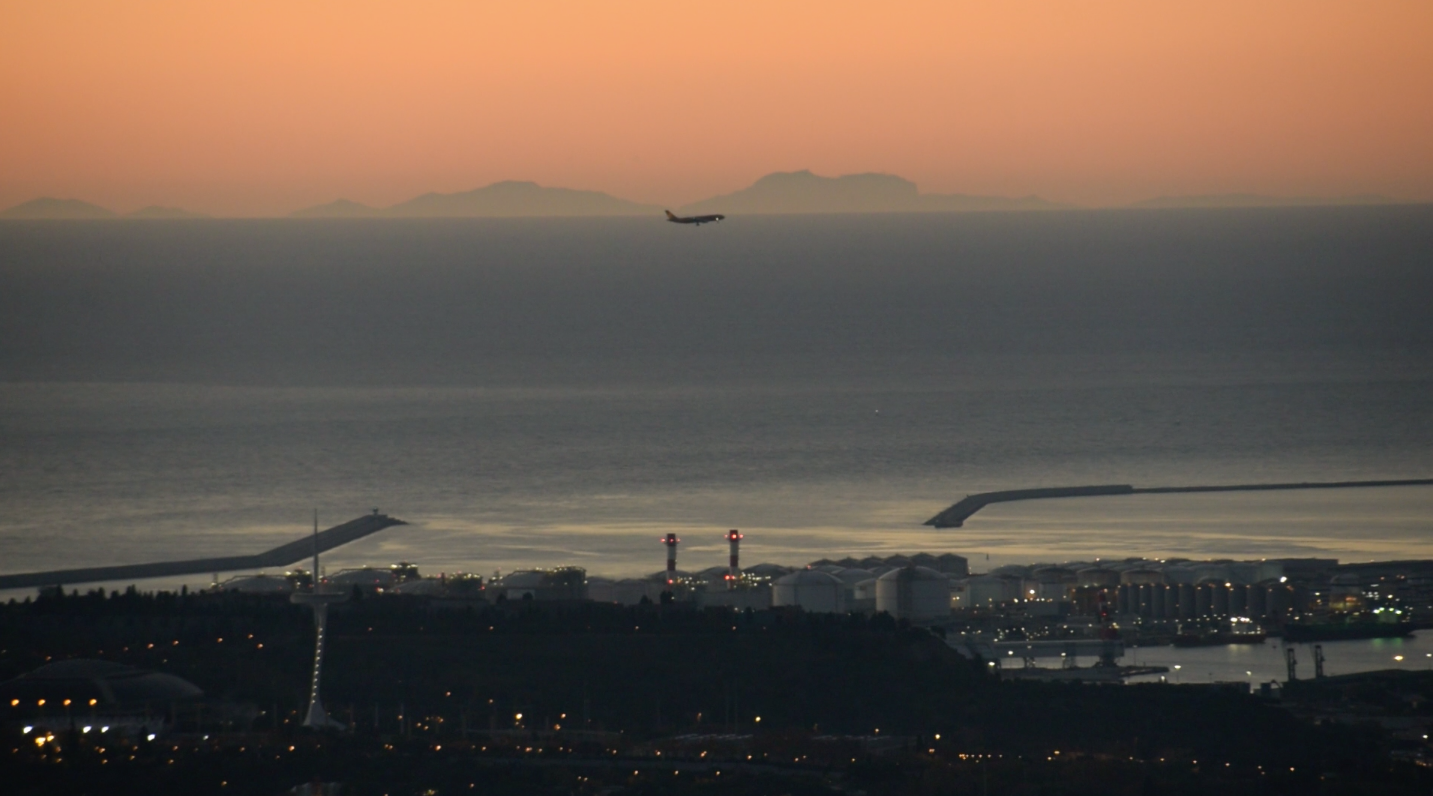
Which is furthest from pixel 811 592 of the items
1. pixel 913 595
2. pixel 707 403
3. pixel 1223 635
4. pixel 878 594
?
pixel 707 403

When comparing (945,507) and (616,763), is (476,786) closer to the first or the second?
(616,763)

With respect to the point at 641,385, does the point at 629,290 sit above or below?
above

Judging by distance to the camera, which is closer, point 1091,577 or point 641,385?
point 1091,577

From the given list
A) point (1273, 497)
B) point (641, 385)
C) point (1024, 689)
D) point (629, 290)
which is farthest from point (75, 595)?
point (629, 290)

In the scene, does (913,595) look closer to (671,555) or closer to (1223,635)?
(671,555)

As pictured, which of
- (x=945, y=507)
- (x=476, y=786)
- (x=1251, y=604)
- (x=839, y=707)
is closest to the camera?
(x=476, y=786)

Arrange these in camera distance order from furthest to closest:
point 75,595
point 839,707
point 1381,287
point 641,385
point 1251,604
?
point 1381,287 < point 641,385 < point 1251,604 < point 75,595 < point 839,707

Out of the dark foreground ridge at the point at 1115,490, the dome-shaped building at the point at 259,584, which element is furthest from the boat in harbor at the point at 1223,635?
the dome-shaped building at the point at 259,584
